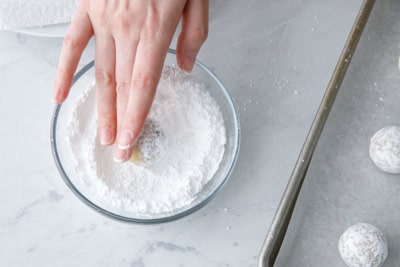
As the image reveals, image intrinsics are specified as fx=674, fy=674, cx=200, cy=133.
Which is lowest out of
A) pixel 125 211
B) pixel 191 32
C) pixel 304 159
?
pixel 125 211

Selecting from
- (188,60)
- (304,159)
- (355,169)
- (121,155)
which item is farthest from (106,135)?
(355,169)

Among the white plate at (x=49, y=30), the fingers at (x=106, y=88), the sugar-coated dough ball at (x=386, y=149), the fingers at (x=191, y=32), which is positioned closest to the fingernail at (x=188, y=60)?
the fingers at (x=191, y=32)

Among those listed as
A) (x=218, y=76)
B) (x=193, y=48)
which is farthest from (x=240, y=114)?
(x=193, y=48)

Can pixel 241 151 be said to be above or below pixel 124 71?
below

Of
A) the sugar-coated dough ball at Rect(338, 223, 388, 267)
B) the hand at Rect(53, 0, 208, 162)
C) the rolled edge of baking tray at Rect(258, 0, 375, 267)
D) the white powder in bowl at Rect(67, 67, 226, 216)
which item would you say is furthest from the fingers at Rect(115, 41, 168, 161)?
the sugar-coated dough ball at Rect(338, 223, 388, 267)

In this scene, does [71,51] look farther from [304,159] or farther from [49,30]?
[304,159]

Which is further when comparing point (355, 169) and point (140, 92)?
point (355, 169)

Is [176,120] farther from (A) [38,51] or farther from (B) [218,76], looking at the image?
(A) [38,51]
